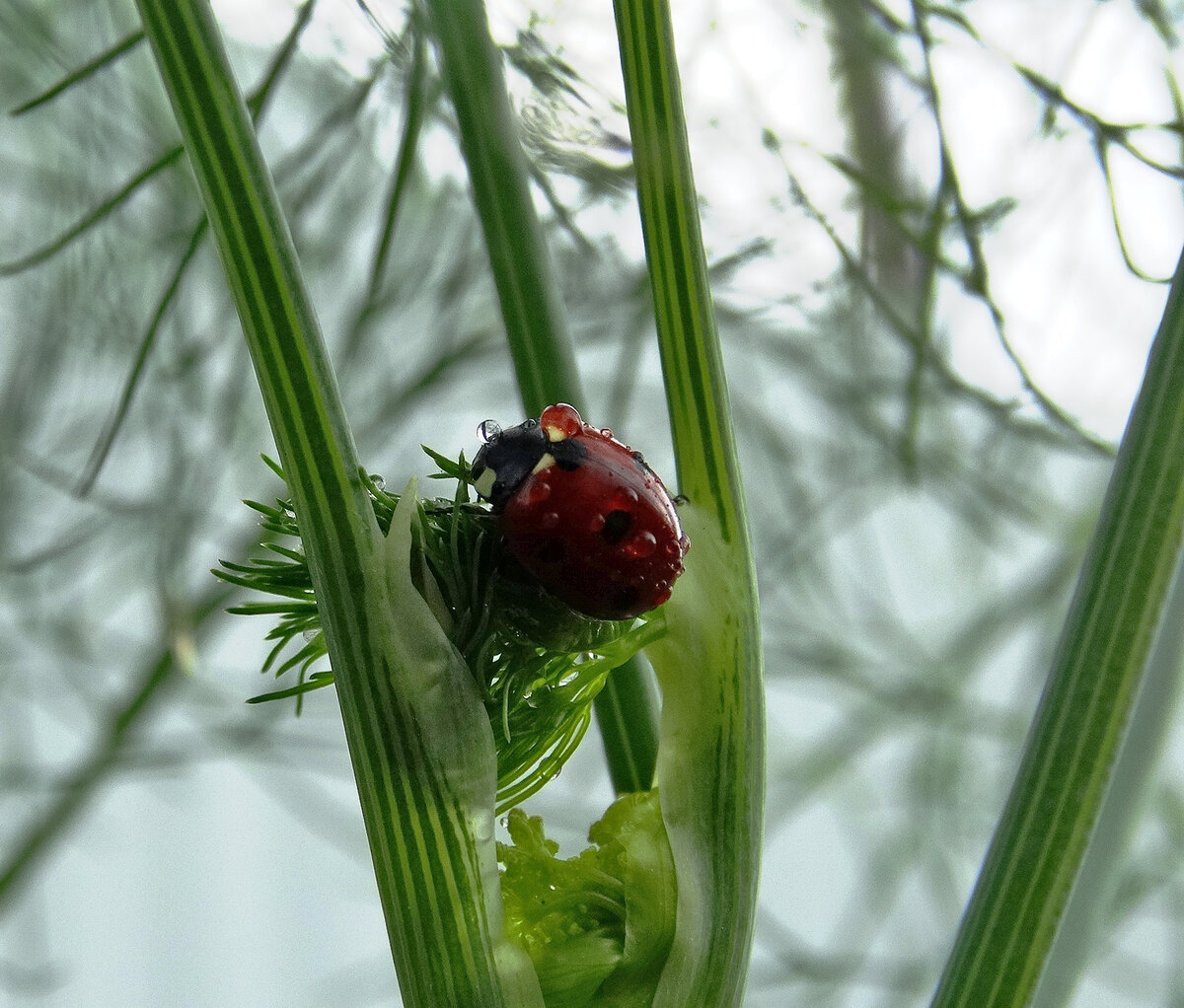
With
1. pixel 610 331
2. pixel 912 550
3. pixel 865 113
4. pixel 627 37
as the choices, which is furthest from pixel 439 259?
pixel 627 37

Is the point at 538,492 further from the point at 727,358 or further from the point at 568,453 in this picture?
the point at 727,358

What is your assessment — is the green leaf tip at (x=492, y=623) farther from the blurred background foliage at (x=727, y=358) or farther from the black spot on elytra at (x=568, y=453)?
the blurred background foliage at (x=727, y=358)

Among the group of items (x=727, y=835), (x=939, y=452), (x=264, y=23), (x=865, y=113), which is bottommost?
(x=727, y=835)

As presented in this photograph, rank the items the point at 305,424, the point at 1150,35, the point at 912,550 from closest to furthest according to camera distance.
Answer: the point at 305,424
the point at 1150,35
the point at 912,550

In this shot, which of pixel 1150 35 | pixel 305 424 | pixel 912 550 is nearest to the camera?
pixel 305 424

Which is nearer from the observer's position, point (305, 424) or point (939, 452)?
point (305, 424)

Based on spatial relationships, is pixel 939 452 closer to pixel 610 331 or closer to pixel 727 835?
pixel 610 331

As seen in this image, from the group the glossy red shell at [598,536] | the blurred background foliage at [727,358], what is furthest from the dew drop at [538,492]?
the blurred background foliage at [727,358]
